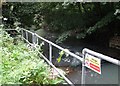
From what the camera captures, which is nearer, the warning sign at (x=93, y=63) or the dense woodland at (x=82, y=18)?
the warning sign at (x=93, y=63)

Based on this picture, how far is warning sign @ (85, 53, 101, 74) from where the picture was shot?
193 centimetres

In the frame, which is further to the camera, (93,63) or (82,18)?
(82,18)

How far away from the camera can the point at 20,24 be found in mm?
13086

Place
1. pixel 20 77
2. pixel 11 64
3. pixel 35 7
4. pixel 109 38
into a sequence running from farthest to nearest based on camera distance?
pixel 35 7
pixel 109 38
pixel 11 64
pixel 20 77

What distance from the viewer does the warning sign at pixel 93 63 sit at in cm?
193

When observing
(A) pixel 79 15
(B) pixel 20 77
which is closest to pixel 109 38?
(A) pixel 79 15

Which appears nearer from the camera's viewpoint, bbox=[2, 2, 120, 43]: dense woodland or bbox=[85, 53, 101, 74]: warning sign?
bbox=[85, 53, 101, 74]: warning sign

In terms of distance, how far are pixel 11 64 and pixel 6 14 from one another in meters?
9.39

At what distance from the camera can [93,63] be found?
2.02m

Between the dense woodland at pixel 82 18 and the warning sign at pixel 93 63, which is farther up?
the warning sign at pixel 93 63

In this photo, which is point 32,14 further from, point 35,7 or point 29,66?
point 29,66

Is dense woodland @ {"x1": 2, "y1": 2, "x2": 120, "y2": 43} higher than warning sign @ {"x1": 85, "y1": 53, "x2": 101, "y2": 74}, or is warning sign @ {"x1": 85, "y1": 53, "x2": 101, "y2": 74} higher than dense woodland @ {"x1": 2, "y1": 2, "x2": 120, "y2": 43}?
warning sign @ {"x1": 85, "y1": 53, "x2": 101, "y2": 74}

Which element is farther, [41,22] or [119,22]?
[41,22]

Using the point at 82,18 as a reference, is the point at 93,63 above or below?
above
